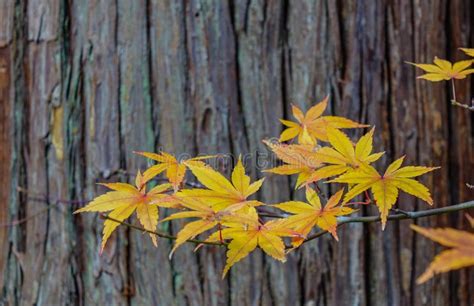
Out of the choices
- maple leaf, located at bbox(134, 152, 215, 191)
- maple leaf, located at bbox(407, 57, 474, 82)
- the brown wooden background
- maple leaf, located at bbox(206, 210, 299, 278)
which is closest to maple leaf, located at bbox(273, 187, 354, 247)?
maple leaf, located at bbox(206, 210, 299, 278)

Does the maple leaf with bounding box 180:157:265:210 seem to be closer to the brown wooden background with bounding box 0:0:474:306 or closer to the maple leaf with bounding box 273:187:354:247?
the maple leaf with bounding box 273:187:354:247

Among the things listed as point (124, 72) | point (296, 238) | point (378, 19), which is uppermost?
point (378, 19)

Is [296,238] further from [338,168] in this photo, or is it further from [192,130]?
[192,130]

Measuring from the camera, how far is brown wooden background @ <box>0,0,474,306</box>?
135cm

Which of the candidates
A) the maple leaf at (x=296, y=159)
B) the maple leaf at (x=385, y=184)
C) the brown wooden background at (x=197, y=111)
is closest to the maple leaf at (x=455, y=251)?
the maple leaf at (x=385, y=184)

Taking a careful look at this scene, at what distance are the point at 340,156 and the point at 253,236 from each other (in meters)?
0.15

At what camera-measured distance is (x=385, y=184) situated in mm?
713

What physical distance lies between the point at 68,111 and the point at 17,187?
231mm

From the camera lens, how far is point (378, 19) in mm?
1395

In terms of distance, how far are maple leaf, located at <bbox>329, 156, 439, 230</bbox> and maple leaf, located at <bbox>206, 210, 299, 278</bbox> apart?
9 centimetres

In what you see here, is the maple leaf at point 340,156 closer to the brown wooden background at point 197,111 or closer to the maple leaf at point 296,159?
the maple leaf at point 296,159

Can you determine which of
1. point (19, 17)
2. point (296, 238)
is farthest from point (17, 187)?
point (296, 238)

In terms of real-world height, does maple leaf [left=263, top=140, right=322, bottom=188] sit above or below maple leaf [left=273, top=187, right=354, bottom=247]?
above

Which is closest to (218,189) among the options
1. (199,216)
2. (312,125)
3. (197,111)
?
(199,216)
